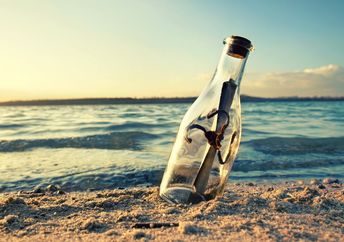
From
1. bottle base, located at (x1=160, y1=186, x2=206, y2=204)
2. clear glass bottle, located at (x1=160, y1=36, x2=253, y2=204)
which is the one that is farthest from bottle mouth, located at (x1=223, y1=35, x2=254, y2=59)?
bottle base, located at (x1=160, y1=186, x2=206, y2=204)

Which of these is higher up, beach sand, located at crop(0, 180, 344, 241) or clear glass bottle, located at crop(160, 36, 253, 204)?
clear glass bottle, located at crop(160, 36, 253, 204)

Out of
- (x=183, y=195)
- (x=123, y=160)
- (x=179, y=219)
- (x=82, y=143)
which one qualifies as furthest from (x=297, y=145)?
(x=179, y=219)

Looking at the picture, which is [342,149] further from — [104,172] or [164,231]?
[164,231]

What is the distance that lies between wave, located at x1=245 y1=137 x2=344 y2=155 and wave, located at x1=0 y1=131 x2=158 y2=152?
2.20m

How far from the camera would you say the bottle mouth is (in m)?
2.03

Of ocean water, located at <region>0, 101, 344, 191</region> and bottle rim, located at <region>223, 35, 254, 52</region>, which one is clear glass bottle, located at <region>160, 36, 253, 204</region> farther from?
ocean water, located at <region>0, 101, 344, 191</region>

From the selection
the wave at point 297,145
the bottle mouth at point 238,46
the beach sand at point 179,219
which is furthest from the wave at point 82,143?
the bottle mouth at point 238,46

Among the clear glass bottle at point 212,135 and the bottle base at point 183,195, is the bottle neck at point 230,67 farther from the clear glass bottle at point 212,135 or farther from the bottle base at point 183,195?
the bottle base at point 183,195

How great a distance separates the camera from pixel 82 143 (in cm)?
751

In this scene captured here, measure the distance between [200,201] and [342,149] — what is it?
5.64 meters

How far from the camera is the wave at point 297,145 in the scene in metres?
6.75

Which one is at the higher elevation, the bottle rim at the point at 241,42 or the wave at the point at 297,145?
the bottle rim at the point at 241,42

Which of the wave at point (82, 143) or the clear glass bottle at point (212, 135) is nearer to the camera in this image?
the clear glass bottle at point (212, 135)

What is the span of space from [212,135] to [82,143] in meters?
5.74
